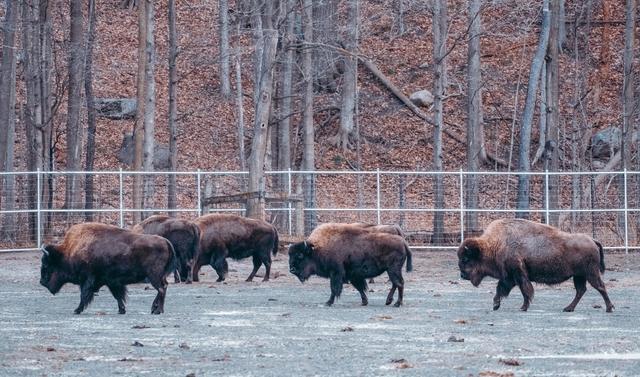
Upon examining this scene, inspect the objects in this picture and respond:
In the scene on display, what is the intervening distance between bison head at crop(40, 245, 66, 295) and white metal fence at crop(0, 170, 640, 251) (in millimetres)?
8570

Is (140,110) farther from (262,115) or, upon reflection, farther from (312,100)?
(312,100)

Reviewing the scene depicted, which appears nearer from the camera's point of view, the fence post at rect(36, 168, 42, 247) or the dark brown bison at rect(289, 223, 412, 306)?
the dark brown bison at rect(289, 223, 412, 306)

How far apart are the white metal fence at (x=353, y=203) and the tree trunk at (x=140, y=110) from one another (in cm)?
50

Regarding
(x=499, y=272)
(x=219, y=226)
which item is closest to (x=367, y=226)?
(x=499, y=272)

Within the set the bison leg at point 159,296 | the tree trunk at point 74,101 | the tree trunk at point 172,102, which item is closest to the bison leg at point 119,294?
the bison leg at point 159,296

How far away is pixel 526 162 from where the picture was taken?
97.5 ft

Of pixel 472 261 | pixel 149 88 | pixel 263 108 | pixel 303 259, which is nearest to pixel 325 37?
pixel 149 88

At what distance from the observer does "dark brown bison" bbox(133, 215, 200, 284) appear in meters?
19.0

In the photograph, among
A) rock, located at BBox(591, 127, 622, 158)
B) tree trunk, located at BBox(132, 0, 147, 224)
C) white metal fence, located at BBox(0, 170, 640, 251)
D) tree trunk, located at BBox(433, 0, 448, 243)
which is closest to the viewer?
white metal fence, located at BBox(0, 170, 640, 251)

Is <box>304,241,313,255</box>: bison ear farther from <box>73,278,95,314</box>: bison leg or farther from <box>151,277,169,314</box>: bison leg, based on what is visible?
<box>73,278,95,314</box>: bison leg

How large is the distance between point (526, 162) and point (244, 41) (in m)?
20.0

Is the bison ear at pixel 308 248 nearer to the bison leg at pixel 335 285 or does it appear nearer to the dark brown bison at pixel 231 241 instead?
the bison leg at pixel 335 285

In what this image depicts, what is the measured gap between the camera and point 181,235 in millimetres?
19047

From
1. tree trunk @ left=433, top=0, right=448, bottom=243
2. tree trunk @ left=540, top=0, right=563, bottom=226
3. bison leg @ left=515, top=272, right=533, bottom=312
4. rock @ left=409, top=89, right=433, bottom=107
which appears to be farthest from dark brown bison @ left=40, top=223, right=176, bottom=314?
rock @ left=409, top=89, right=433, bottom=107
